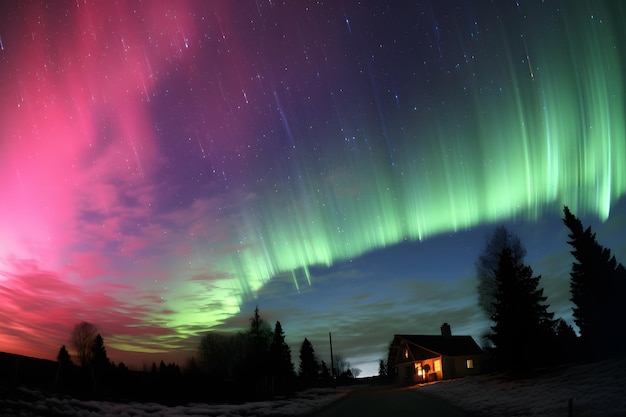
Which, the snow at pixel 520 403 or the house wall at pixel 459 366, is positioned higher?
the snow at pixel 520 403

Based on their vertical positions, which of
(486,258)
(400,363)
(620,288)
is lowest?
(400,363)

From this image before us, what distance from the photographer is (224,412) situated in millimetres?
19734

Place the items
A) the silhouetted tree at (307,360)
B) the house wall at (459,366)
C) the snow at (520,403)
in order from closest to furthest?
the snow at (520,403) → the house wall at (459,366) → the silhouetted tree at (307,360)

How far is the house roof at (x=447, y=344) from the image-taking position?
5519 centimetres

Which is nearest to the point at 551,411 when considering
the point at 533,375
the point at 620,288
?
the point at 533,375

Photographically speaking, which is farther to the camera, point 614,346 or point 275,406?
point 614,346

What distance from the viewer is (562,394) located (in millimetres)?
18609

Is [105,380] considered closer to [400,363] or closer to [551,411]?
[551,411]

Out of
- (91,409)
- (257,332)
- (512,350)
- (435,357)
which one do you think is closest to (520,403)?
(512,350)

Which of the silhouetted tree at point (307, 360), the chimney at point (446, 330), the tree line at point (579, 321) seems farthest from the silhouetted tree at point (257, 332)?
the tree line at point (579, 321)

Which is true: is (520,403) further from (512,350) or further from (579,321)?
(579,321)

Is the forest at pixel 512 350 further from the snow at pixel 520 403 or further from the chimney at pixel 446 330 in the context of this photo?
the chimney at pixel 446 330

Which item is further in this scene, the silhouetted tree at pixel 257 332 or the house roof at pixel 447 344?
the silhouetted tree at pixel 257 332

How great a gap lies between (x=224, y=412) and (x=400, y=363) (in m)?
46.9
